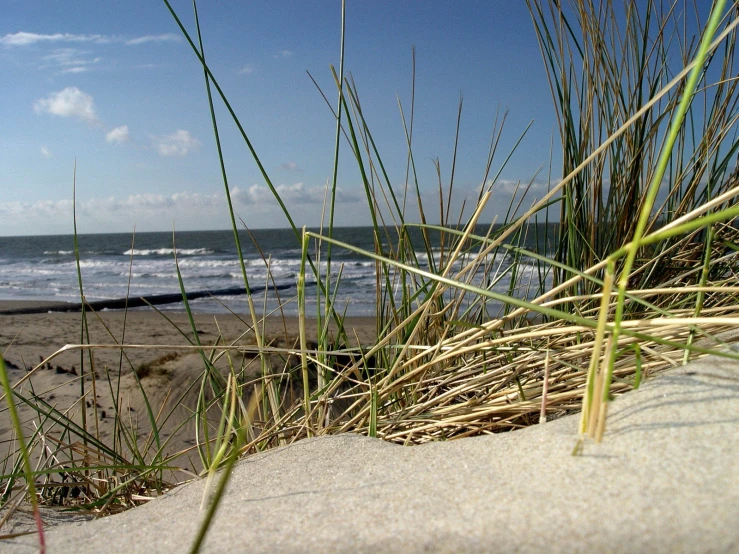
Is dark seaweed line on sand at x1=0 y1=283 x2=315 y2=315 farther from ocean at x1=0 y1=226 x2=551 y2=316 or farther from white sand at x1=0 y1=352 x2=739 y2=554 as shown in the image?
white sand at x1=0 y1=352 x2=739 y2=554

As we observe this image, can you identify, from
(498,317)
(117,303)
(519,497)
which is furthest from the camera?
(117,303)

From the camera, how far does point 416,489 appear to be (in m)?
0.61

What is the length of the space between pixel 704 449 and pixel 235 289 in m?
13.7

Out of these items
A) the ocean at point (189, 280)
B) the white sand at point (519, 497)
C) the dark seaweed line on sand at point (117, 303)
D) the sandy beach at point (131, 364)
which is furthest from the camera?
the ocean at point (189, 280)

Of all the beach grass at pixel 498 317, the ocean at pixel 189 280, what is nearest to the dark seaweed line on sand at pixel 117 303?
the ocean at pixel 189 280

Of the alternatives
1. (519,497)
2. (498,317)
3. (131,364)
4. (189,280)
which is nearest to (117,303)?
(189,280)

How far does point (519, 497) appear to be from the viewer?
1.73 ft

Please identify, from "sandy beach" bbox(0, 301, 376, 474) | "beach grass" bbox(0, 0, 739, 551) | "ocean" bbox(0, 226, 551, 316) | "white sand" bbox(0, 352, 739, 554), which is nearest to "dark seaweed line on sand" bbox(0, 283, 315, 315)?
"ocean" bbox(0, 226, 551, 316)

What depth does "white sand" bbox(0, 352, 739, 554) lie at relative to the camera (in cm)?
46

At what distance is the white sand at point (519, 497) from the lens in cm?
46

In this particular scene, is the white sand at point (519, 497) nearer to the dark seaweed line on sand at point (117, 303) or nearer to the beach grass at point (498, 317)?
the beach grass at point (498, 317)

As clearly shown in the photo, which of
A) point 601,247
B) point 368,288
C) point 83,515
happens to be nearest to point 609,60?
point 601,247

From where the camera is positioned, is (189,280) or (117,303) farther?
(189,280)

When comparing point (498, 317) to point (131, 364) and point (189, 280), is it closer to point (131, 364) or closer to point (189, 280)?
A: point (131, 364)
